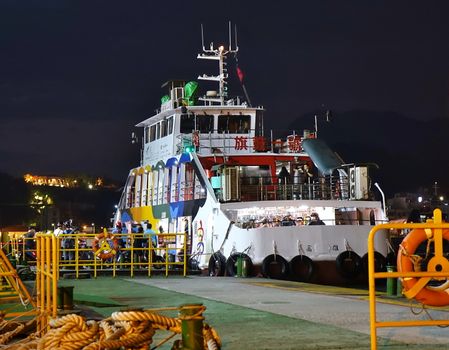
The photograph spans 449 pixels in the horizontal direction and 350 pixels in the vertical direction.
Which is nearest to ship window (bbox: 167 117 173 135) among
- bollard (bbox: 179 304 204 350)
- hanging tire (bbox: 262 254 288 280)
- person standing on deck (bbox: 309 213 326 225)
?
person standing on deck (bbox: 309 213 326 225)

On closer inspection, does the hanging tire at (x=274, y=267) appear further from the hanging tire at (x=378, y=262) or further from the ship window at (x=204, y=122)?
the ship window at (x=204, y=122)

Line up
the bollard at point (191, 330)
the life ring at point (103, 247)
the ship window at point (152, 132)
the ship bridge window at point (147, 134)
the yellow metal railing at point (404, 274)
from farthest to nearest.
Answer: the ship bridge window at point (147, 134) → the ship window at point (152, 132) → the life ring at point (103, 247) → the yellow metal railing at point (404, 274) → the bollard at point (191, 330)

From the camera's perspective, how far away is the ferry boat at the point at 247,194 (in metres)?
19.5

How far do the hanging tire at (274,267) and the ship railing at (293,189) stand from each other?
272 centimetres

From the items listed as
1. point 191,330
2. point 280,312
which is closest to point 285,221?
point 280,312

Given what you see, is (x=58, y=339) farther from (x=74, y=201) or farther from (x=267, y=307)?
(x=74, y=201)

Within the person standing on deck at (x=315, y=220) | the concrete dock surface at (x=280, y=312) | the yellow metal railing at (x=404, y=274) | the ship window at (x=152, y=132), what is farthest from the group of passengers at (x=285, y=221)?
the yellow metal railing at (x=404, y=274)

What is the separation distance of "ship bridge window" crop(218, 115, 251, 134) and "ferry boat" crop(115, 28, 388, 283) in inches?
1.4

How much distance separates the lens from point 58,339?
4930 millimetres

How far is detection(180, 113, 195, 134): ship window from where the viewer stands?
86.6 feet

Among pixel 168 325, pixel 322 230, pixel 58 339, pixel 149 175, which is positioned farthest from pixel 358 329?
pixel 149 175

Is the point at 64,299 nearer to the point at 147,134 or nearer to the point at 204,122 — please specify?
the point at 204,122

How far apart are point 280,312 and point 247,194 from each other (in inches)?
502

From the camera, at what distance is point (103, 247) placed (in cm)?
1914
